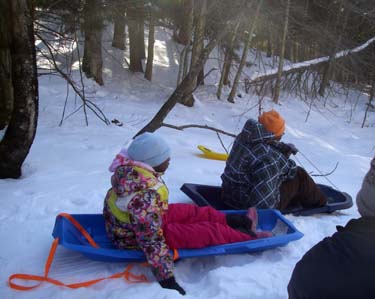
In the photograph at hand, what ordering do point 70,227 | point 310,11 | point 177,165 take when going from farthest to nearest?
1. point 310,11
2. point 177,165
3. point 70,227

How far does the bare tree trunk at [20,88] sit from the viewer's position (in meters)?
3.62

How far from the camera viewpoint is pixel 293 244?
9.79ft

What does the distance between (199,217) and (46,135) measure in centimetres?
384

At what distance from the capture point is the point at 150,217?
234 centimetres

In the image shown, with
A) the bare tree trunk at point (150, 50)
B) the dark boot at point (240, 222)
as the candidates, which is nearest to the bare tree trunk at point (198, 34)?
the bare tree trunk at point (150, 50)

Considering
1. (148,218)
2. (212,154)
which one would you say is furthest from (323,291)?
(212,154)

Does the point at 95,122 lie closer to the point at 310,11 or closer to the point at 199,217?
the point at 199,217

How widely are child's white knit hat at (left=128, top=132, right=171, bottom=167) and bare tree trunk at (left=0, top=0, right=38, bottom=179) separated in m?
1.78

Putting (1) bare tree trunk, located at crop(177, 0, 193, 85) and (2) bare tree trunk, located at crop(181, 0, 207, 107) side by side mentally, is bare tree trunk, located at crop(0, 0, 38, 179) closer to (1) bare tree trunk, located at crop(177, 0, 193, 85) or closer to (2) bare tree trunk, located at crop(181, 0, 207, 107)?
(2) bare tree trunk, located at crop(181, 0, 207, 107)

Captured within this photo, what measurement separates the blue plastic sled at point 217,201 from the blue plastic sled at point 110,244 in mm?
465

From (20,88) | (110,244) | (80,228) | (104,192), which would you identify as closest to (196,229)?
(110,244)

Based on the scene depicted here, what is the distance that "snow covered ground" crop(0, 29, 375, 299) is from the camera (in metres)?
2.35

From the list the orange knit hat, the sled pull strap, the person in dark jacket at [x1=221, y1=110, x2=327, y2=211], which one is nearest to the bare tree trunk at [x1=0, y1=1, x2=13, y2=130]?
the sled pull strap

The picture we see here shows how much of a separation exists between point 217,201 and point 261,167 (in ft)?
2.29
